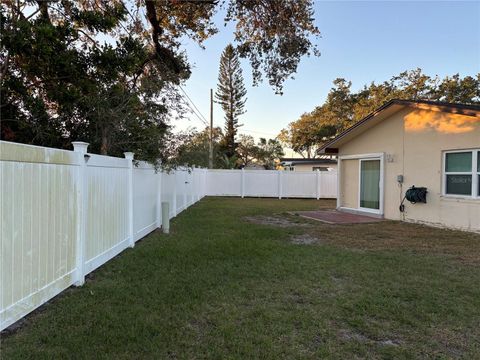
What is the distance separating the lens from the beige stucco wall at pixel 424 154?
9.47m

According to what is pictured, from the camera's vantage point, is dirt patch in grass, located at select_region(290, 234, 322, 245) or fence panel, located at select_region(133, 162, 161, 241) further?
dirt patch in grass, located at select_region(290, 234, 322, 245)

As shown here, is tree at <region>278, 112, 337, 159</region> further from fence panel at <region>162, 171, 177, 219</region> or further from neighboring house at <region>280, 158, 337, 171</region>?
fence panel at <region>162, 171, 177, 219</region>

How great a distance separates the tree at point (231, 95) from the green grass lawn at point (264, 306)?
111 ft

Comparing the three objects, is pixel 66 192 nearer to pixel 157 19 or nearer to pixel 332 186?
pixel 157 19

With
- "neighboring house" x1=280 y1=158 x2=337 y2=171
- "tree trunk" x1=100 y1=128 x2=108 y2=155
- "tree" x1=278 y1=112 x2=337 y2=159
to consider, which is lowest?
"tree trunk" x1=100 y1=128 x2=108 y2=155

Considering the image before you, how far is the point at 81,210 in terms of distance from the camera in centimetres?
444

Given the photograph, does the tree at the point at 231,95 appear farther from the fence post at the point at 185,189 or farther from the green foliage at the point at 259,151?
the fence post at the point at 185,189

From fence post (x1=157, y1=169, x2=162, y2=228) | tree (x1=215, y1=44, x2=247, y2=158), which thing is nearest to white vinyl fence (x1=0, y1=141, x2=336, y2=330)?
fence post (x1=157, y1=169, x2=162, y2=228)

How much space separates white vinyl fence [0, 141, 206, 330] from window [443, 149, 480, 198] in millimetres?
8257

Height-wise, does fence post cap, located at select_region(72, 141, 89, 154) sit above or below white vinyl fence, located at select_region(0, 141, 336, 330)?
above

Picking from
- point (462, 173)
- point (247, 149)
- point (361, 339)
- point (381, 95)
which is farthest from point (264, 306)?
point (247, 149)

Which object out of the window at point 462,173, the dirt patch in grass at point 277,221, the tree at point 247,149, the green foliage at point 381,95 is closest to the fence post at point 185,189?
the dirt patch in grass at point 277,221

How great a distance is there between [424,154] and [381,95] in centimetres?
1850

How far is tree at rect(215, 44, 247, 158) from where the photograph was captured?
3903cm
